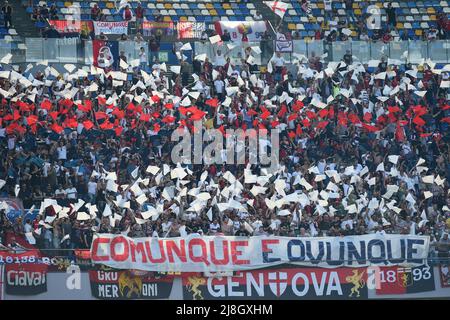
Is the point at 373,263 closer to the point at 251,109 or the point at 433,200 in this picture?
the point at 433,200

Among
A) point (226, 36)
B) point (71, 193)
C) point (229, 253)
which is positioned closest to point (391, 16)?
point (226, 36)

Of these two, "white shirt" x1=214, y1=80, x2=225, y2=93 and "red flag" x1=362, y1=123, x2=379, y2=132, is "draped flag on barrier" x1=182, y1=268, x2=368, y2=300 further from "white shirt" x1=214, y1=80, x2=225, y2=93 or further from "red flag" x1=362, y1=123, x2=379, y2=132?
"white shirt" x1=214, y1=80, x2=225, y2=93

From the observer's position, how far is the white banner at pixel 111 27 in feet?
99.1

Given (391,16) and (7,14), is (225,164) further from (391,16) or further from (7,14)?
(391,16)

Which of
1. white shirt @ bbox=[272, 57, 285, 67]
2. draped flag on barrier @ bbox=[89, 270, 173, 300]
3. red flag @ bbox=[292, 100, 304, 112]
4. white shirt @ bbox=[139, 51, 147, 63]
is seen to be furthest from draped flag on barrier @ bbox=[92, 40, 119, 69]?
draped flag on barrier @ bbox=[89, 270, 173, 300]

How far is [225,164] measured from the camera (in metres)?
26.1

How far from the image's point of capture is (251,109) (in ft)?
90.2

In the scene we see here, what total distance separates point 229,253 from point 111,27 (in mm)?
9086

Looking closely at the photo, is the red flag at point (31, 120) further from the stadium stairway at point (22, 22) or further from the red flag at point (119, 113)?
the stadium stairway at point (22, 22)

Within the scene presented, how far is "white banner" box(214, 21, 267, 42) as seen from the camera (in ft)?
101
